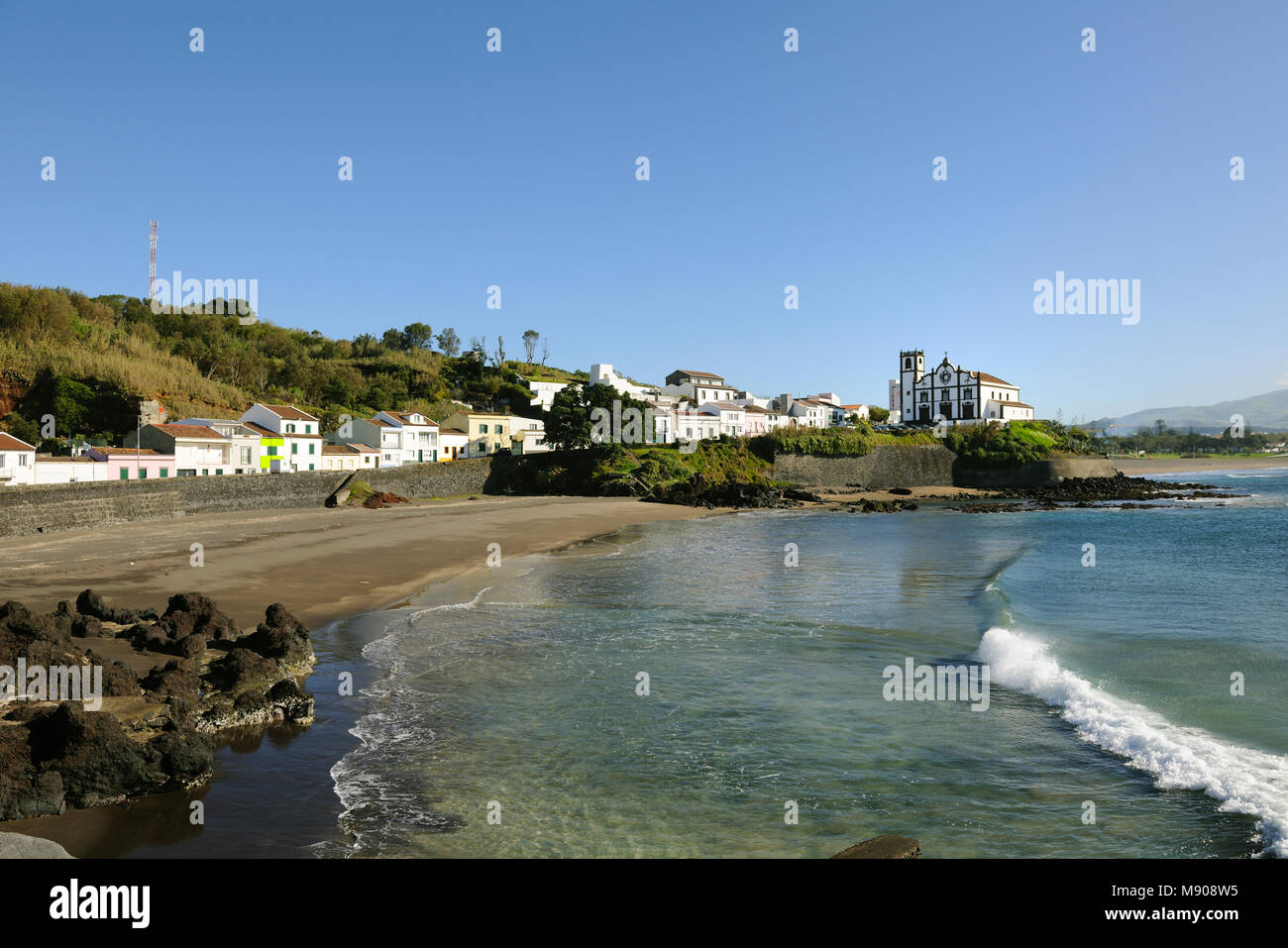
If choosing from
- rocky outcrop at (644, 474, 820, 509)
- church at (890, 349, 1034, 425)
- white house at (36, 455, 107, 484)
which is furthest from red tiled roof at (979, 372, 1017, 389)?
white house at (36, 455, 107, 484)

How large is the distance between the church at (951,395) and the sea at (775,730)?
77678 mm

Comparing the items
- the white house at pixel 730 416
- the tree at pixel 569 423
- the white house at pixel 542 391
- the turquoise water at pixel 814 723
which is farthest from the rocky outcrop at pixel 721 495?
the turquoise water at pixel 814 723

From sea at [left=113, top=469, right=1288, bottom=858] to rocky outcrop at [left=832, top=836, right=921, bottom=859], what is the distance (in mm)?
1500

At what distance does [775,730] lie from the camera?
10766mm

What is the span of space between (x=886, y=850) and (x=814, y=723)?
5369mm

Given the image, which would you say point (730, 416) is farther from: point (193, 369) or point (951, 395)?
point (193, 369)

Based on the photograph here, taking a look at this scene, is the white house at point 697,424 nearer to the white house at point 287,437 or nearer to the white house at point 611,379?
the white house at point 611,379

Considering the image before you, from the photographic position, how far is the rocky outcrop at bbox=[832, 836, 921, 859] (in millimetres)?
5680

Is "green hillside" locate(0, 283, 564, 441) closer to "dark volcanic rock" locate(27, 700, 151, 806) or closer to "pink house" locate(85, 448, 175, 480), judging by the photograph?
"pink house" locate(85, 448, 175, 480)

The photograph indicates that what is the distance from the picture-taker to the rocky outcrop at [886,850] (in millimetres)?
5680

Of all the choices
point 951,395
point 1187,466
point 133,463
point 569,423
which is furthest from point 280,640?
point 1187,466

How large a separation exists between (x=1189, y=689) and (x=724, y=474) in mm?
56453

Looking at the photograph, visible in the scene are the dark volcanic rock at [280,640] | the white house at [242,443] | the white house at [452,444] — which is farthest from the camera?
the white house at [452,444]
